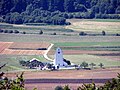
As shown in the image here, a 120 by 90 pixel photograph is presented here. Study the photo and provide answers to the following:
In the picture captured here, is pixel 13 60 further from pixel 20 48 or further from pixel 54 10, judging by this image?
pixel 54 10

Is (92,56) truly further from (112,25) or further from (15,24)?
(15,24)

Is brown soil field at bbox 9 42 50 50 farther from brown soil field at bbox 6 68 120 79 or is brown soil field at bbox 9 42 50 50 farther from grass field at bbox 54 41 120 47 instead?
brown soil field at bbox 6 68 120 79

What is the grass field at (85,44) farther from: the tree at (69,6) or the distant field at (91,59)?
the tree at (69,6)

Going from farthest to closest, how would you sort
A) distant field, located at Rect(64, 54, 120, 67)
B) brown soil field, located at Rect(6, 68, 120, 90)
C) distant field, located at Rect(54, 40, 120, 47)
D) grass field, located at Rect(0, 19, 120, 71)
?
distant field, located at Rect(54, 40, 120, 47) < grass field, located at Rect(0, 19, 120, 71) < distant field, located at Rect(64, 54, 120, 67) < brown soil field, located at Rect(6, 68, 120, 90)

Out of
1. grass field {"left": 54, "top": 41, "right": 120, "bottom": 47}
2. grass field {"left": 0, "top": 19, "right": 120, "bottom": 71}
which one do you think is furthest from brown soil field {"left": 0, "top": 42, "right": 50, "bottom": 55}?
grass field {"left": 0, "top": 19, "right": 120, "bottom": 71}

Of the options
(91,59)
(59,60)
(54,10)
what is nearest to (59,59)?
(59,60)

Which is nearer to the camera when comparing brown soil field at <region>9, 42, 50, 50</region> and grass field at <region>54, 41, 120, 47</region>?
brown soil field at <region>9, 42, 50, 50</region>
